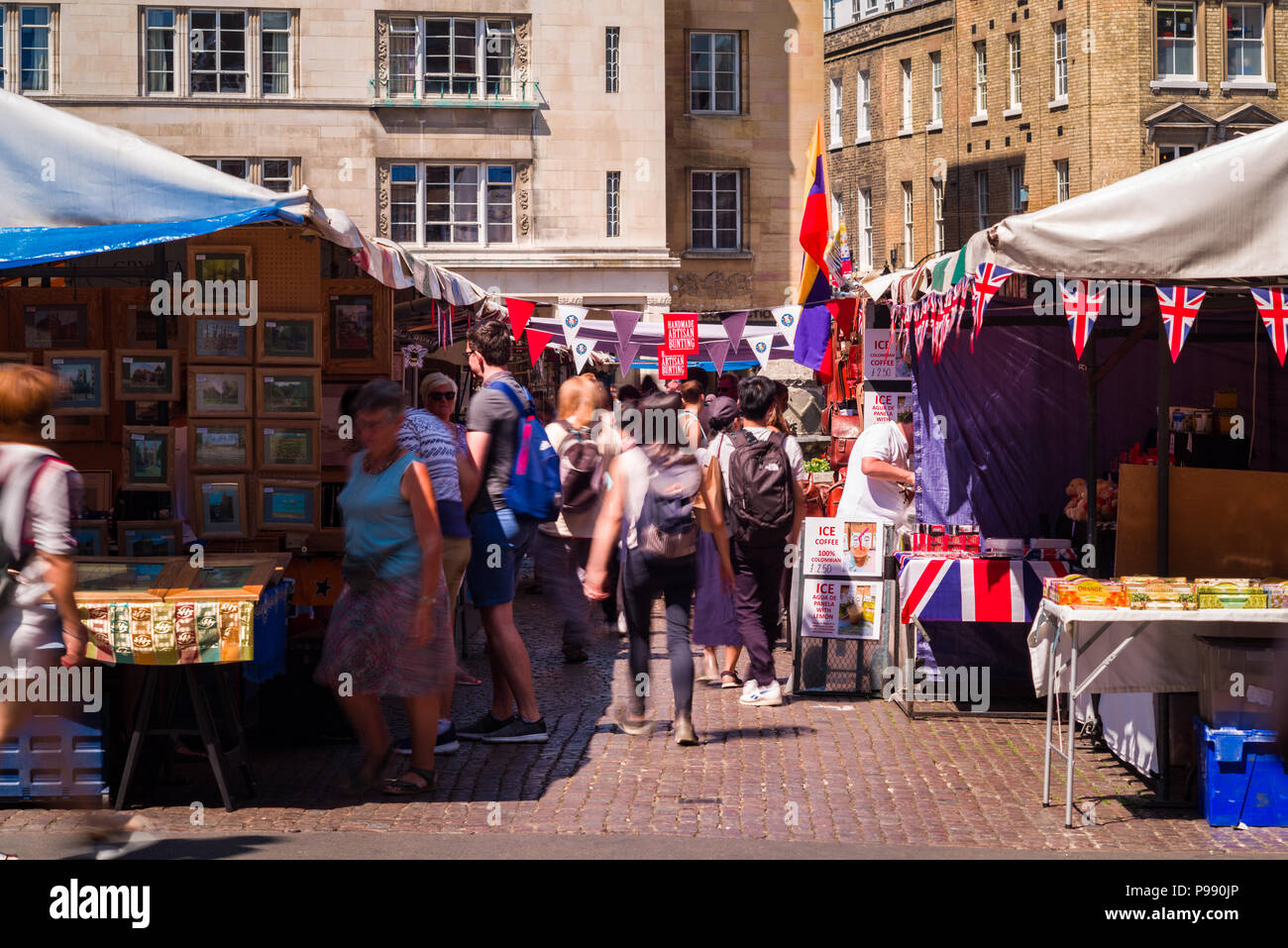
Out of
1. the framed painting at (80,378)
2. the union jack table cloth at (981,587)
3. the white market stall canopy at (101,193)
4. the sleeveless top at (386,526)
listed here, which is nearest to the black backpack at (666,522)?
the sleeveless top at (386,526)

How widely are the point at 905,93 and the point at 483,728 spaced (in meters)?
43.1

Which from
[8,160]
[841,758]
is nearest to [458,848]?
[841,758]

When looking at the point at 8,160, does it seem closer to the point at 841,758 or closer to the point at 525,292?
the point at 841,758

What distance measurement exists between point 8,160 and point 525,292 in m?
25.9

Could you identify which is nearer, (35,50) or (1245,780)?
(1245,780)

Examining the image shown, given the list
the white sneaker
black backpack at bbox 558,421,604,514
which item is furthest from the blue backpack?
the white sneaker

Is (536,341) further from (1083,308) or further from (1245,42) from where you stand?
(1245,42)

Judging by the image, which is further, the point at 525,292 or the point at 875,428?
the point at 525,292

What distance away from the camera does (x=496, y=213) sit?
111 feet

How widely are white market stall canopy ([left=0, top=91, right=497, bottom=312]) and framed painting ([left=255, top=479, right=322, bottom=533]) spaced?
1.63m

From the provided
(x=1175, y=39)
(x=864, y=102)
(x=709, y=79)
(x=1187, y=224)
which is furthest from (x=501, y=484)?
(x=864, y=102)

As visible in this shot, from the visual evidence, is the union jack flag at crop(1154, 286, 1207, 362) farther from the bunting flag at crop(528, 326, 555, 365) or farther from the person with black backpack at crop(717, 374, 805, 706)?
the bunting flag at crop(528, 326, 555, 365)

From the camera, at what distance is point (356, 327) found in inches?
391

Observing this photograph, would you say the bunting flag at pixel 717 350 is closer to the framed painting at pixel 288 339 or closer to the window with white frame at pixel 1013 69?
the framed painting at pixel 288 339
